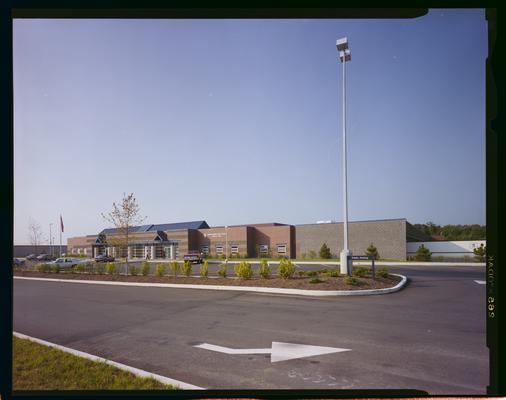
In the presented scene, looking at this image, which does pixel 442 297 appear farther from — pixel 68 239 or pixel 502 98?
pixel 68 239

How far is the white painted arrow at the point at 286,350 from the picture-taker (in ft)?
17.8

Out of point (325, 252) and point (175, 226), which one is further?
point (175, 226)

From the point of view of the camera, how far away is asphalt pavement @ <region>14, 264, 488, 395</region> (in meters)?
4.58

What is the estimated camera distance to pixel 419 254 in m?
31.8

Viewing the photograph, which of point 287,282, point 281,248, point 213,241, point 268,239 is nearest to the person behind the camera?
point 287,282

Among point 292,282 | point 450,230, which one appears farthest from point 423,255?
point 450,230

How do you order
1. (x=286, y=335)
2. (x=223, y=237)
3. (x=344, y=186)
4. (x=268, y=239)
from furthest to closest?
(x=223, y=237) → (x=268, y=239) → (x=344, y=186) → (x=286, y=335)

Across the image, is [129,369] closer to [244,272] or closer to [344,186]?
[244,272]

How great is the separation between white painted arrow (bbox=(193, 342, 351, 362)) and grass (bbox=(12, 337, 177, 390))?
1677 millimetres

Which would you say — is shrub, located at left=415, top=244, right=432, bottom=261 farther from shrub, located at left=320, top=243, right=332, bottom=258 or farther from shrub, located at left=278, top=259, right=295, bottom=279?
shrub, located at left=278, top=259, right=295, bottom=279

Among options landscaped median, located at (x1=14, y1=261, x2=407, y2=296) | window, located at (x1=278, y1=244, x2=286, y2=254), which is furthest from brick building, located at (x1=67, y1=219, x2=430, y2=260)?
landscaped median, located at (x1=14, y1=261, x2=407, y2=296)

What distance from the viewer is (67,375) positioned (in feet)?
15.2

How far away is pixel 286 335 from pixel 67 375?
4.08 m
